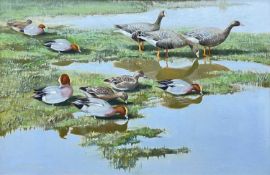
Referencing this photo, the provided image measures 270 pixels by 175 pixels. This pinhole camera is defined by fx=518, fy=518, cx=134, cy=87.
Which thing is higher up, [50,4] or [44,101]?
[50,4]

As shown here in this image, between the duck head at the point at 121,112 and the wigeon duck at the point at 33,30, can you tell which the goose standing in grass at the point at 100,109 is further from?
the wigeon duck at the point at 33,30

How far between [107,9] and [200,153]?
2.45 ft

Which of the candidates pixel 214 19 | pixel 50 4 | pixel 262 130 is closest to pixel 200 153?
pixel 262 130

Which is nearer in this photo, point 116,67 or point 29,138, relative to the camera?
point 29,138

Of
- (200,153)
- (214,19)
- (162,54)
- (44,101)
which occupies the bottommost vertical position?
(200,153)

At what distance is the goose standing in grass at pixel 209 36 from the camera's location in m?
2.18

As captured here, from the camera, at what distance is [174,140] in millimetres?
2018

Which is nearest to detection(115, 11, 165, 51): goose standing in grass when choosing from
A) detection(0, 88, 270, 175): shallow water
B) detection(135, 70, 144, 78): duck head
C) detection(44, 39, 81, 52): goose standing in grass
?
detection(135, 70, 144, 78): duck head

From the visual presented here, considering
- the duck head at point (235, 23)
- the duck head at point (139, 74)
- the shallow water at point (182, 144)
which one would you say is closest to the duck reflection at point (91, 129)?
the shallow water at point (182, 144)

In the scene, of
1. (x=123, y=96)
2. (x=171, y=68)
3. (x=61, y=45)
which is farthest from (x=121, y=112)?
(x=61, y=45)

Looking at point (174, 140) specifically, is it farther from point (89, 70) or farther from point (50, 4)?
point (50, 4)

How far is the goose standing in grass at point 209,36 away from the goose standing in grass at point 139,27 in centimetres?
14

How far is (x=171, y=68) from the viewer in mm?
→ 2158

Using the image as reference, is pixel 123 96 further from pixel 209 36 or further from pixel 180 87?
pixel 209 36
